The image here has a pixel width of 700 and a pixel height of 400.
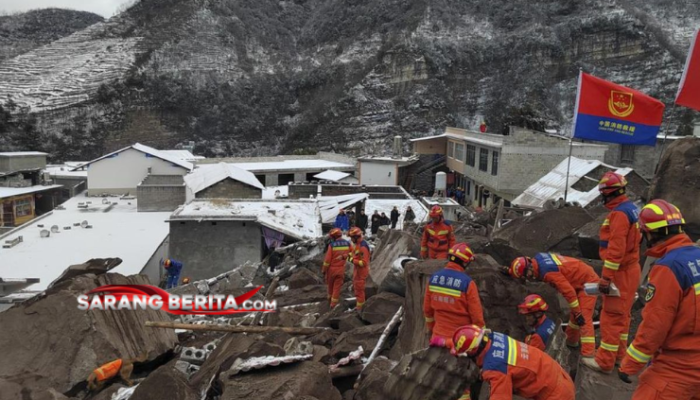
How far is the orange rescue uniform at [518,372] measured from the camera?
3.81 m

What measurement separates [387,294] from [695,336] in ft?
15.7

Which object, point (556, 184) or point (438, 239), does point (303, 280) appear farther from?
point (556, 184)

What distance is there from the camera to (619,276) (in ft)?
17.3

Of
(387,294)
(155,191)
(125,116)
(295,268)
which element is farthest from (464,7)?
(387,294)

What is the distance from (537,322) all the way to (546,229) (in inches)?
174

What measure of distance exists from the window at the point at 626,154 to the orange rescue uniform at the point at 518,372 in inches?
1311

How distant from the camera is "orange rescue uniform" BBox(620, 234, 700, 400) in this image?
3.55 metres

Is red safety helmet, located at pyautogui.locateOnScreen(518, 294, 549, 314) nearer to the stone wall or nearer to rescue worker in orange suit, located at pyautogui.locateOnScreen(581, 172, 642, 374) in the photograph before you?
rescue worker in orange suit, located at pyautogui.locateOnScreen(581, 172, 642, 374)

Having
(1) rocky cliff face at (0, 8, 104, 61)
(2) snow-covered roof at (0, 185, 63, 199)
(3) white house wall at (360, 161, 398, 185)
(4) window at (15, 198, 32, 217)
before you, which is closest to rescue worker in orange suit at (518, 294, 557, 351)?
(2) snow-covered roof at (0, 185, 63, 199)

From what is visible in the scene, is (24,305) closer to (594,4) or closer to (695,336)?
(695,336)

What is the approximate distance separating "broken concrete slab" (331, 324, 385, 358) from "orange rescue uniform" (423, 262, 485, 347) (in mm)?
1430

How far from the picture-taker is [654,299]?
3.63m

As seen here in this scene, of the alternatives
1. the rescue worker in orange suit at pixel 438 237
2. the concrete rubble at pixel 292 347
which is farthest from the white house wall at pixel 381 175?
the rescue worker in orange suit at pixel 438 237

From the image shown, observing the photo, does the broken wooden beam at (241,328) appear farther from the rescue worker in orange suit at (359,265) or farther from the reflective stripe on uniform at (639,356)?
the reflective stripe on uniform at (639,356)
